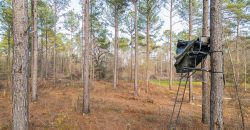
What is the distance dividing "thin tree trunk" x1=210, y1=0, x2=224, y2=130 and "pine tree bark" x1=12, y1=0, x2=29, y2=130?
3784 mm

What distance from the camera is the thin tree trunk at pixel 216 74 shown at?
383 centimetres

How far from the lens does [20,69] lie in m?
4.04

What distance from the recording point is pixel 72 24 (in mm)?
25812

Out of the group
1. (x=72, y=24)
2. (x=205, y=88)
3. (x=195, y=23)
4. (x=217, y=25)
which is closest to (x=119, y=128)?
(x=205, y=88)

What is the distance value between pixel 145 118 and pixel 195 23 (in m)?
8.61

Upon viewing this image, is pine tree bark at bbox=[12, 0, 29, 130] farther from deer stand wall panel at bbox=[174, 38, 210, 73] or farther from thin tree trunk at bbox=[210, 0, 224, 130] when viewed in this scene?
thin tree trunk at bbox=[210, 0, 224, 130]

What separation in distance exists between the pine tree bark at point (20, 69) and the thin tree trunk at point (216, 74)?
378cm

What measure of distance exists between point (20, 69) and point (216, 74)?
3.92 m

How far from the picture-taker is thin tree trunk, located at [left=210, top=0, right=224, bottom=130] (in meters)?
3.83

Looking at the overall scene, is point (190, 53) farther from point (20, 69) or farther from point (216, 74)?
point (20, 69)

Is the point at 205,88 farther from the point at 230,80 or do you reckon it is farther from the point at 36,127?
the point at 36,127

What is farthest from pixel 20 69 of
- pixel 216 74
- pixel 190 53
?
pixel 216 74

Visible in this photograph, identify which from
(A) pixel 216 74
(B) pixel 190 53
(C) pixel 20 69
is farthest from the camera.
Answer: (B) pixel 190 53

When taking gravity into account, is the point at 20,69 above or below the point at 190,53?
below
